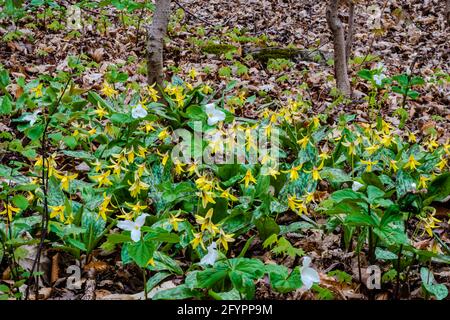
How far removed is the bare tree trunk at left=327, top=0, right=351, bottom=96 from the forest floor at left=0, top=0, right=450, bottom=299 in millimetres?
206

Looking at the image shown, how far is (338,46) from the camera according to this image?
4.80m

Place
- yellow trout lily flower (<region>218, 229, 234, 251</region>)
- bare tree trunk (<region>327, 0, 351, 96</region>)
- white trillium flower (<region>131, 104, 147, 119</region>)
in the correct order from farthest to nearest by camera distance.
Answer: bare tree trunk (<region>327, 0, 351, 96</region>) < white trillium flower (<region>131, 104, 147, 119</region>) < yellow trout lily flower (<region>218, 229, 234, 251</region>)

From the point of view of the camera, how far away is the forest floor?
2.44 metres

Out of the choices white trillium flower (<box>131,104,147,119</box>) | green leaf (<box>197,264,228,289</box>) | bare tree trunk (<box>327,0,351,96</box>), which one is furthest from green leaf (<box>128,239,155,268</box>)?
bare tree trunk (<box>327,0,351,96</box>)

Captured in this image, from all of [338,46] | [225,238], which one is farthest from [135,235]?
[338,46]

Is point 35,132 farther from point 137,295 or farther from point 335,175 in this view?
point 335,175

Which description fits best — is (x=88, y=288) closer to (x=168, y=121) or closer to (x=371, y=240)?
(x=371, y=240)

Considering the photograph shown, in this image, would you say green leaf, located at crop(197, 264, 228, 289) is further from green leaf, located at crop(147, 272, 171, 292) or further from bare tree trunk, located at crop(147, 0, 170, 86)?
bare tree trunk, located at crop(147, 0, 170, 86)

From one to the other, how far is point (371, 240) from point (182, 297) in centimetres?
97

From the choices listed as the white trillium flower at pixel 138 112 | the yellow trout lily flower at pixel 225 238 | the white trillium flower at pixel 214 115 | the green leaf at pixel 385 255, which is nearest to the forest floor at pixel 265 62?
the green leaf at pixel 385 255

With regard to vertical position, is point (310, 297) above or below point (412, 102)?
below

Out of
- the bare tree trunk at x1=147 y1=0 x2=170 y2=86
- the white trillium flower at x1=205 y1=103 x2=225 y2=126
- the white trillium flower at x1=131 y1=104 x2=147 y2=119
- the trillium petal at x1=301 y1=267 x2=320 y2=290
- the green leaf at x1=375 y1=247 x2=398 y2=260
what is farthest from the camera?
the bare tree trunk at x1=147 y1=0 x2=170 y2=86

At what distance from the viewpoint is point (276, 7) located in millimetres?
8211
